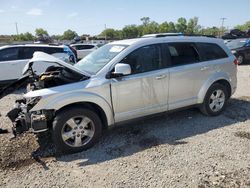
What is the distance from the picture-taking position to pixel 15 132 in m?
4.06

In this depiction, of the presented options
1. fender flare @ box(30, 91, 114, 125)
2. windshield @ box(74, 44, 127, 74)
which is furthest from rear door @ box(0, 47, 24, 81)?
fender flare @ box(30, 91, 114, 125)

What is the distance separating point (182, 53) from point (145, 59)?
0.91 meters

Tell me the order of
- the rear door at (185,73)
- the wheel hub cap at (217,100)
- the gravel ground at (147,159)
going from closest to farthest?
the gravel ground at (147,159)
the rear door at (185,73)
the wheel hub cap at (217,100)

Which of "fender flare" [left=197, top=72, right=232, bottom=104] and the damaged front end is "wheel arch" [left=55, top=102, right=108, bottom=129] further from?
"fender flare" [left=197, top=72, right=232, bottom=104]

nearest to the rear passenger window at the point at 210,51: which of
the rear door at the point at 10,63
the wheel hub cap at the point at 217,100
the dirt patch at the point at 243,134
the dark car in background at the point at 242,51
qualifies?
the wheel hub cap at the point at 217,100

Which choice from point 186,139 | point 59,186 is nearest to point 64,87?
point 59,186

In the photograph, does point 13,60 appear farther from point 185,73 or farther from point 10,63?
point 185,73

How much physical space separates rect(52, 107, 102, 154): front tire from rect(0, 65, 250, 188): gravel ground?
0.15 metres

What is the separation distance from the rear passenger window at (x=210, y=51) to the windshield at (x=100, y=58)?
1.72m

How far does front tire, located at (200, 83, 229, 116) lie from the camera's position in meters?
5.31

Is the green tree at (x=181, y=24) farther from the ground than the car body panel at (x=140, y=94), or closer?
farther from the ground

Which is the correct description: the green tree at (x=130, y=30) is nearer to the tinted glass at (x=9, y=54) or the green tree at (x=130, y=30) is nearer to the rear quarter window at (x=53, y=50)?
the rear quarter window at (x=53, y=50)

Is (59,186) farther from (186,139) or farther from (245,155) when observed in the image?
(245,155)

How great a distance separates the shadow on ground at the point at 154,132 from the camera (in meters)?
4.03
